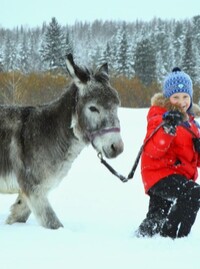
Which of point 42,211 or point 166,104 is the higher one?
point 166,104

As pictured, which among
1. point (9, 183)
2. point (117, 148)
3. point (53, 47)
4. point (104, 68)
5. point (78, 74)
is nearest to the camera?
point (117, 148)

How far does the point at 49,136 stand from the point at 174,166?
1.39 meters

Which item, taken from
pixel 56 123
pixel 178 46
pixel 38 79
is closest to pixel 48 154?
pixel 56 123

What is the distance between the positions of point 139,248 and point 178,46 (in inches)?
4061

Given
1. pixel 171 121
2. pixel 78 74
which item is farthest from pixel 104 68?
pixel 171 121

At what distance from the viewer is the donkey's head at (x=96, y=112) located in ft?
13.5

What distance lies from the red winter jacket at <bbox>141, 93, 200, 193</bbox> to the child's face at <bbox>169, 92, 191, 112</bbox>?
0.46ft

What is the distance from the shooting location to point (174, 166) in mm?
4609

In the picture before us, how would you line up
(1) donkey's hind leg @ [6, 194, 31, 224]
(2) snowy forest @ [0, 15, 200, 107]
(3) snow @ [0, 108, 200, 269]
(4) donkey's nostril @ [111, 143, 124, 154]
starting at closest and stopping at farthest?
(3) snow @ [0, 108, 200, 269] < (4) donkey's nostril @ [111, 143, 124, 154] < (1) donkey's hind leg @ [6, 194, 31, 224] < (2) snowy forest @ [0, 15, 200, 107]

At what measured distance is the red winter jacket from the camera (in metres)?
4.54

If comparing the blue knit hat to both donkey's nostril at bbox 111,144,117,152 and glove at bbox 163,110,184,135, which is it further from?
donkey's nostril at bbox 111,144,117,152

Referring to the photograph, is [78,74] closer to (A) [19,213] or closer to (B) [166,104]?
(B) [166,104]

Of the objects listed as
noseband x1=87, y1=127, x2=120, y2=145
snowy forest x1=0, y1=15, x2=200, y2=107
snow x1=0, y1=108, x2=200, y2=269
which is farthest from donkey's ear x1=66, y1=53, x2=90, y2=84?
snowy forest x1=0, y1=15, x2=200, y2=107

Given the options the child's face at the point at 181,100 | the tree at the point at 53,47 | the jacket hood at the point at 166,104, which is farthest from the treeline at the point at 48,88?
the child's face at the point at 181,100
